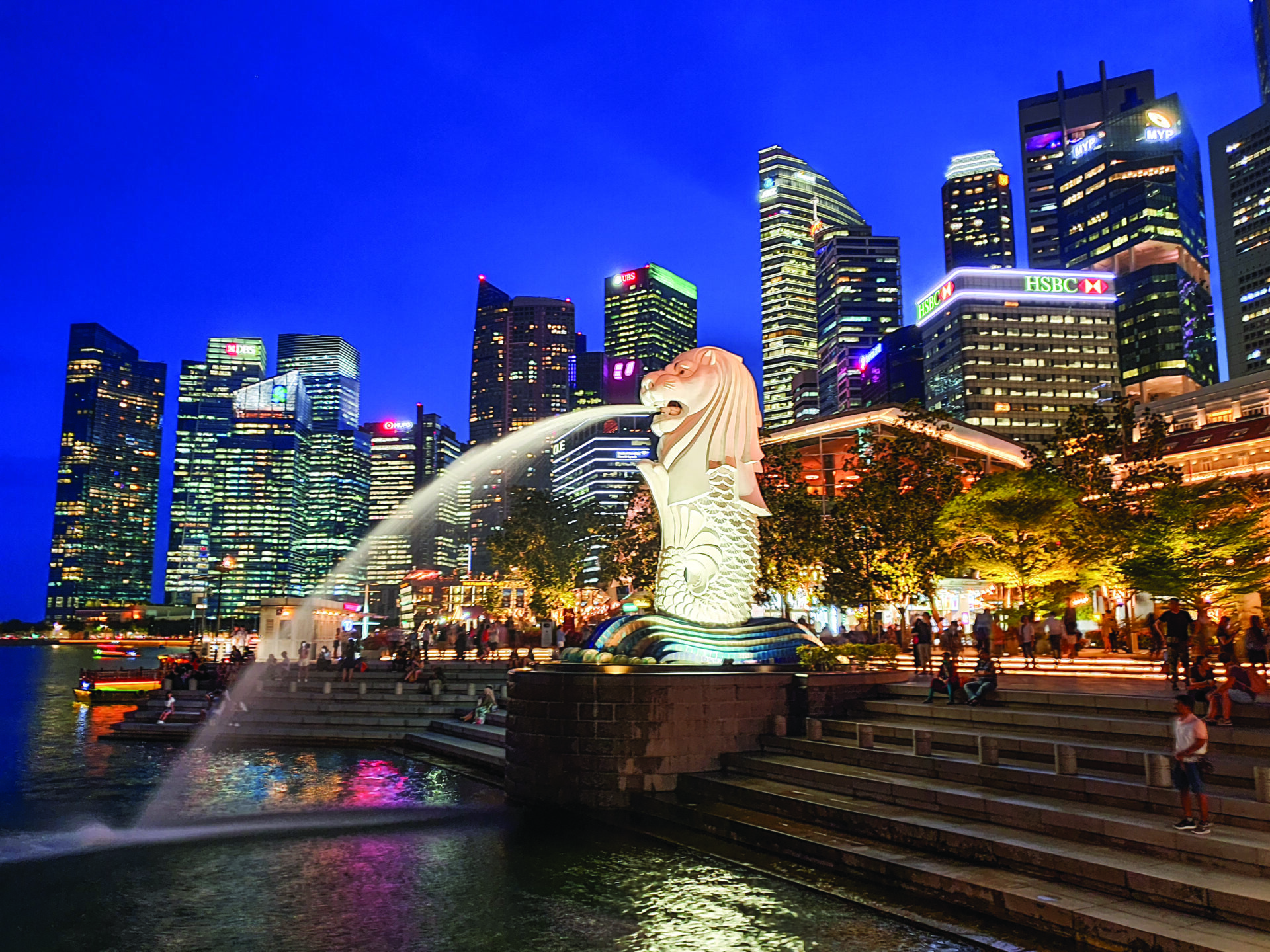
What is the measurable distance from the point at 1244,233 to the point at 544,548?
164605mm

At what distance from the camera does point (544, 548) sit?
165 feet

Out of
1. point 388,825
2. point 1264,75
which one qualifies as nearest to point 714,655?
point 388,825

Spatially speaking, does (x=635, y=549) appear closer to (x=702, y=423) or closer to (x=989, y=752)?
(x=702, y=423)

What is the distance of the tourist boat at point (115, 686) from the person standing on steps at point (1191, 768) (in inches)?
1567

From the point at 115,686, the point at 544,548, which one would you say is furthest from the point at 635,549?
the point at 115,686

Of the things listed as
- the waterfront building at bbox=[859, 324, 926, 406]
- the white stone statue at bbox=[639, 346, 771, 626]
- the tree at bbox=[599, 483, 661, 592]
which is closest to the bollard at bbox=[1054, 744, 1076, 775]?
the white stone statue at bbox=[639, 346, 771, 626]

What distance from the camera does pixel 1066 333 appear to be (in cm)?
14988

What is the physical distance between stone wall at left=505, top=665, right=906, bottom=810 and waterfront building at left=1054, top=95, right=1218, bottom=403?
152529 mm

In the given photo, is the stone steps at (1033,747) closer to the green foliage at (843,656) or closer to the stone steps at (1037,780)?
the stone steps at (1037,780)

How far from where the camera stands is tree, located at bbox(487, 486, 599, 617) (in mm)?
49906

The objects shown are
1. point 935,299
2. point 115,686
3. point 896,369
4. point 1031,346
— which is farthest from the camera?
point 896,369

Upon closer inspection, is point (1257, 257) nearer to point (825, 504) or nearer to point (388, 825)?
point (825, 504)

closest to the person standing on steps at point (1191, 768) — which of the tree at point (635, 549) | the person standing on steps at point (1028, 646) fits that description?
the person standing on steps at point (1028, 646)

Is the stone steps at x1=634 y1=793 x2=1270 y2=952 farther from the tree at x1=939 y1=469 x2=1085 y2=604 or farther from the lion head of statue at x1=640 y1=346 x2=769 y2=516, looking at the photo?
the tree at x1=939 y1=469 x2=1085 y2=604
